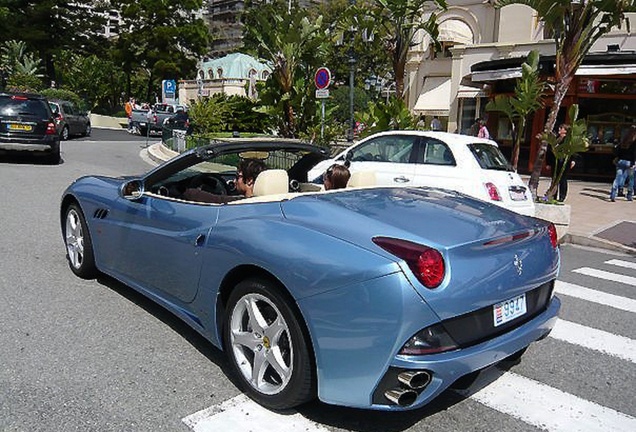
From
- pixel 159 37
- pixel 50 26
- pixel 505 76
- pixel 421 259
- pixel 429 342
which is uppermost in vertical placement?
pixel 50 26

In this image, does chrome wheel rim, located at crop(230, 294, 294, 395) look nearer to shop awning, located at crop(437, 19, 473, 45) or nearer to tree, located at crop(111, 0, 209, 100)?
shop awning, located at crop(437, 19, 473, 45)

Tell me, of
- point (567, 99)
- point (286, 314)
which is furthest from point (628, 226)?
point (286, 314)

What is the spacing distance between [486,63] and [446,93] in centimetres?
1084

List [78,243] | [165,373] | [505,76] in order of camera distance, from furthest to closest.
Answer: [505,76]
[78,243]
[165,373]

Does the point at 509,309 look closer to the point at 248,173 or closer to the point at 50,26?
the point at 248,173

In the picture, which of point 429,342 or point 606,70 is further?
point 606,70

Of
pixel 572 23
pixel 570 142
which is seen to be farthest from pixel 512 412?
pixel 572 23

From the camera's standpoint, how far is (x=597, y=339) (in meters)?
4.50

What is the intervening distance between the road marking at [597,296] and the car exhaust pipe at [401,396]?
382 cm

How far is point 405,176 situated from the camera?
28.5ft

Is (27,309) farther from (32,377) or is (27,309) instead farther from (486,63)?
(486,63)

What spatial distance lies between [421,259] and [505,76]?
640 inches

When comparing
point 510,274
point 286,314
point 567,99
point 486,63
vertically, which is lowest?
point 286,314

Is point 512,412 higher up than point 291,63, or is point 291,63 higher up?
point 291,63
